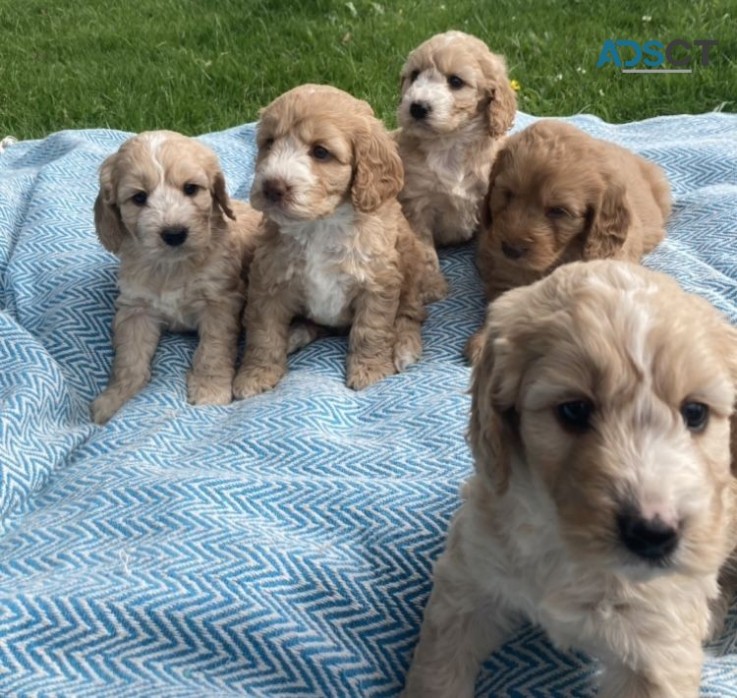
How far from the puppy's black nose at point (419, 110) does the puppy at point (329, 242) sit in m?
0.50

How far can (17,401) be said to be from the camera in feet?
11.6

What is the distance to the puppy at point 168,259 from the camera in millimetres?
3861

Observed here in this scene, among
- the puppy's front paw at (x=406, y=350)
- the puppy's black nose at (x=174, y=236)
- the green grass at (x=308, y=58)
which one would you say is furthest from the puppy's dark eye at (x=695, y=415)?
the green grass at (x=308, y=58)

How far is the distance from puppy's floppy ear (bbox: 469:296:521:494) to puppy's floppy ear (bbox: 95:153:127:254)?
243cm

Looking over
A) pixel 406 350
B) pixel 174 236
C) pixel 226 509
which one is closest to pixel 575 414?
pixel 226 509

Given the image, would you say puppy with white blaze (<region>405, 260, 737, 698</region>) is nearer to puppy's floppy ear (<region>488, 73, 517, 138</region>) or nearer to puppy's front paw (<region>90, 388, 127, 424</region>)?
puppy's front paw (<region>90, 388, 127, 424</region>)

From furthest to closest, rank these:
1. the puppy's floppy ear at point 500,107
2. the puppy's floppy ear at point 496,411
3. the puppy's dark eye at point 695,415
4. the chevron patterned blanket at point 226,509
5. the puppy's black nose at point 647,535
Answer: the puppy's floppy ear at point 500,107
the chevron patterned blanket at point 226,509
the puppy's floppy ear at point 496,411
the puppy's dark eye at point 695,415
the puppy's black nose at point 647,535

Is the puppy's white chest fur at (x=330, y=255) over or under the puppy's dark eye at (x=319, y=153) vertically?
under

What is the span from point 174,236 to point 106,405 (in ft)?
2.72

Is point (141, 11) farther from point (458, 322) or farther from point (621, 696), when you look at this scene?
point (621, 696)

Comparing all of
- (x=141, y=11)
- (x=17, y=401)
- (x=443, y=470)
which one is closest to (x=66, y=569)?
(x=17, y=401)

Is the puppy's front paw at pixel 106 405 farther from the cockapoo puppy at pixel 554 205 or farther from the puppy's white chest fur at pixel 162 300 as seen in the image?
the cockapoo puppy at pixel 554 205

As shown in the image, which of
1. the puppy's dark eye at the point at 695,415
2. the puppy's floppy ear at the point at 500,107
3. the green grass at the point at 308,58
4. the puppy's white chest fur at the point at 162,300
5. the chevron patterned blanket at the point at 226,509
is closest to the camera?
the puppy's dark eye at the point at 695,415

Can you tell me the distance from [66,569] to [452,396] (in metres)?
1.65
